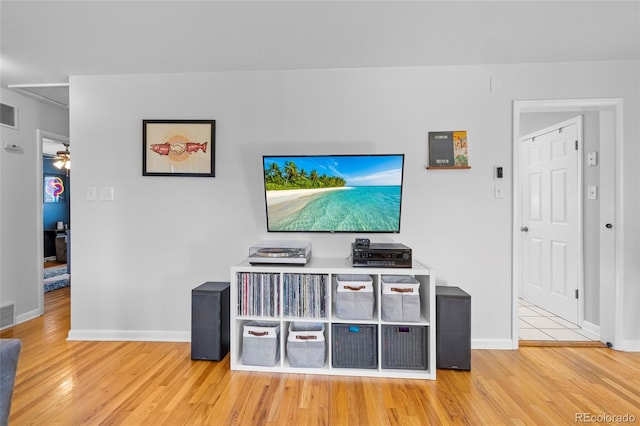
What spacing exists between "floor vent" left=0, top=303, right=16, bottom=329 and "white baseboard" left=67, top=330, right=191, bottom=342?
0.87 meters

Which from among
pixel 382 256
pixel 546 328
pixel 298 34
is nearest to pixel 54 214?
pixel 298 34

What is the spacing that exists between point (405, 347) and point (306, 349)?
690 millimetres

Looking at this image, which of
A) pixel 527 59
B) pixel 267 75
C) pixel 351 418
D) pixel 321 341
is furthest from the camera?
pixel 267 75

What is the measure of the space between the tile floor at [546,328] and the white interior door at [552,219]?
3.9 inches

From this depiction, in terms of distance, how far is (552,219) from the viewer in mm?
3461

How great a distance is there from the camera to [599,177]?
2.79 m

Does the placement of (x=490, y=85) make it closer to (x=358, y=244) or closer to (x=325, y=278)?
(x=358, y=244)

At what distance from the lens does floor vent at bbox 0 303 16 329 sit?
311cm

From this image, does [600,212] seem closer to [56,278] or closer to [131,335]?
[131,335]

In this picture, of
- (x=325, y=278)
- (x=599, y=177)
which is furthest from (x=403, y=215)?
(x=599, y=177)

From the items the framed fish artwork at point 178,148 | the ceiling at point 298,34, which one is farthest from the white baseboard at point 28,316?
the ceiling at point 298,34

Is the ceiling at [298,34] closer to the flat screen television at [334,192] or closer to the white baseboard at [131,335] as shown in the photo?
the flat screen television at [334,192]

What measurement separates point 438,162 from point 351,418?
197cm

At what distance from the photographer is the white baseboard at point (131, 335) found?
2.82 metres
